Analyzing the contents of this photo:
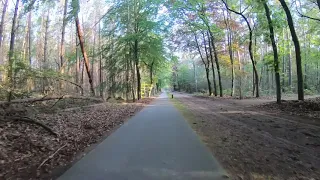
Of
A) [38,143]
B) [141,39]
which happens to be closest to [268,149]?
[38,143]

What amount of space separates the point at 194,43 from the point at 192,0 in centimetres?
1415

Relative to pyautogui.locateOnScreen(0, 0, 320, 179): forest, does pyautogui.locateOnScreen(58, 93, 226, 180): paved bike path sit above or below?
below

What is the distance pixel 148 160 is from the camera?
5.97 metres

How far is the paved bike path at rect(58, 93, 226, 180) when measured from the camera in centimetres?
493

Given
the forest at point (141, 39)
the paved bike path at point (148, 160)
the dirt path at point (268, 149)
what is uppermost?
the forest at point (141, 39)

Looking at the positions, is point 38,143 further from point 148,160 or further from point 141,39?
point 141,39

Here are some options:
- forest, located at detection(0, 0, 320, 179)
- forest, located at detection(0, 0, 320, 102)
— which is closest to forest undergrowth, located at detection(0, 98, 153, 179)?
forest, located at detection(0, 0, 320, 179)

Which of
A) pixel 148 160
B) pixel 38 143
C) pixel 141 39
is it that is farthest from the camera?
pixel 141 39

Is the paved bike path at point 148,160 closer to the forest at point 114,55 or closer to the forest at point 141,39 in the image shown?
the forest at point 114,55

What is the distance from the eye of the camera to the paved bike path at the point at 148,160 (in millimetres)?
4926

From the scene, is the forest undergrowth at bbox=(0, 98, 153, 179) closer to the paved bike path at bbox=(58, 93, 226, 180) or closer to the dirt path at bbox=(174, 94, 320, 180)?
the paved bike path at bbox=(58, 93, 226, 180)

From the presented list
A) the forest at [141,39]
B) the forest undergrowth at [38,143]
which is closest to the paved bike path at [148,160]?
the forest undergrowth at [38,143]

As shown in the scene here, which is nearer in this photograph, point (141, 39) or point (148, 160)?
point (148, 160)

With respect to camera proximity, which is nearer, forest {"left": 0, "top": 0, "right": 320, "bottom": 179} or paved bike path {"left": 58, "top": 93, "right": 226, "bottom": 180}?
paved bike path {"left": 58, "top": 93, "right": 226, "bottom": 180}
